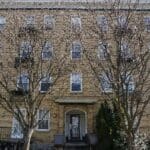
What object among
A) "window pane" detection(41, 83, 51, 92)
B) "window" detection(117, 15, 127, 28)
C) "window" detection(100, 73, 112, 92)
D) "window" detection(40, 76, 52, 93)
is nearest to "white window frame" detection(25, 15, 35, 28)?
"window" detection(40, 76, 52, 93)

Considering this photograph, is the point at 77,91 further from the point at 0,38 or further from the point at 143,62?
the point at 143,62

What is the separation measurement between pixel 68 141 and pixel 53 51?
7721 millimetres

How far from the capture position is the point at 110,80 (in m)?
18.9

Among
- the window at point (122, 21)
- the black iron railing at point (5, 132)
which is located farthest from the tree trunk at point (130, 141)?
the black iron railing at point (5, 132)

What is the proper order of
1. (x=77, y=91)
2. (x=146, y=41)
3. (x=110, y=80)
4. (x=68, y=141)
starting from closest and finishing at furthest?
(x=110, y=80) → (x=146, y=41) → (x=68, y=141) → (x=77, y=91)

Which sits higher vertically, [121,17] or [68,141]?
[121,17]

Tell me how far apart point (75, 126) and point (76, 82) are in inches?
141

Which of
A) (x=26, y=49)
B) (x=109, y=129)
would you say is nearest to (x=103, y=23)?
(x=26, y=49)

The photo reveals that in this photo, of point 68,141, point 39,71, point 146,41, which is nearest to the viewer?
point 146,41

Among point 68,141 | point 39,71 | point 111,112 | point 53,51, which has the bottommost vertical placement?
point 68,141

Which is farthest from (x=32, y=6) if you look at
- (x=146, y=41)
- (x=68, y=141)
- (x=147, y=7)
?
(x=146, y=41)

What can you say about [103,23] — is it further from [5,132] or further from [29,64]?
[5,132]

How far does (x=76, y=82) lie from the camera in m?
32.4

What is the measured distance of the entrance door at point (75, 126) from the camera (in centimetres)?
3136
